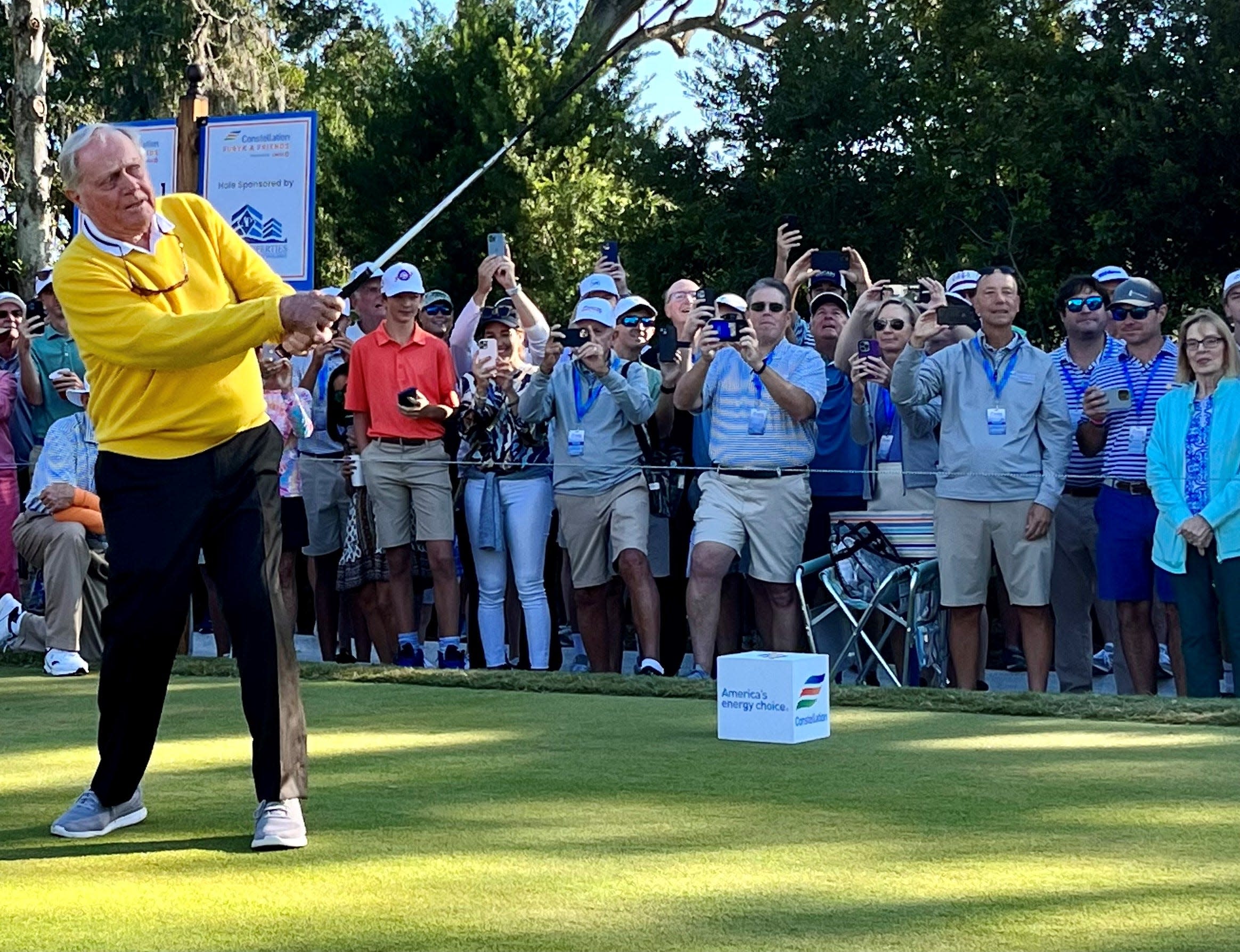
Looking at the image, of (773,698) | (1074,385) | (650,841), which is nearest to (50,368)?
(1074,385)

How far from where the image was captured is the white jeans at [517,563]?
33.7 ft

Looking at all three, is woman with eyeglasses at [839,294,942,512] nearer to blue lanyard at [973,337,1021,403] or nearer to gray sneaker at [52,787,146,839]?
blue lanyard at [973,337,1021,403]

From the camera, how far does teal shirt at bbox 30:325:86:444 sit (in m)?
11.1

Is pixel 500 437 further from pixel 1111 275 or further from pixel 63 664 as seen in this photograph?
pixel 1111 275

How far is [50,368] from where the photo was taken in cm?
1134

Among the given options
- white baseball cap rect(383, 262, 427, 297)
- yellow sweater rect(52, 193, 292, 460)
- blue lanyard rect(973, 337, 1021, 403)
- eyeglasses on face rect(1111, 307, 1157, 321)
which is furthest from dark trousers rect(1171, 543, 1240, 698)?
yellow sweater rect(52, 193, 292, 460)

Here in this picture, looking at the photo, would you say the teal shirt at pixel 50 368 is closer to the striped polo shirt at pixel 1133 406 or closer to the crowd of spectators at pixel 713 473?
the crowd of spectators at pixel 713 473

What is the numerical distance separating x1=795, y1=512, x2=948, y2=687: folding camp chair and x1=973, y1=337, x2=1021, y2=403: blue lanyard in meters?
0.75

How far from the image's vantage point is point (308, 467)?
11.4m

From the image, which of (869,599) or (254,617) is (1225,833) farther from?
(869,599)

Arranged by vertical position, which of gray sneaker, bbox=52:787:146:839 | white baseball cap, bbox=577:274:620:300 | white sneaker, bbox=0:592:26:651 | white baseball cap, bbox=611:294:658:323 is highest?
white baseball cap, bbox=577:274:620:300

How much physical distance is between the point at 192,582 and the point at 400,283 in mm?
5706

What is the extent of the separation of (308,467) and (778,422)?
313 centimetres

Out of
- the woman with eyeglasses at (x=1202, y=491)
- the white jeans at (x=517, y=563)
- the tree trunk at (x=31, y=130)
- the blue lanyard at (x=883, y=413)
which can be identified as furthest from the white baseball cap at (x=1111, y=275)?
the tree trunk at (x=31, y=130)
